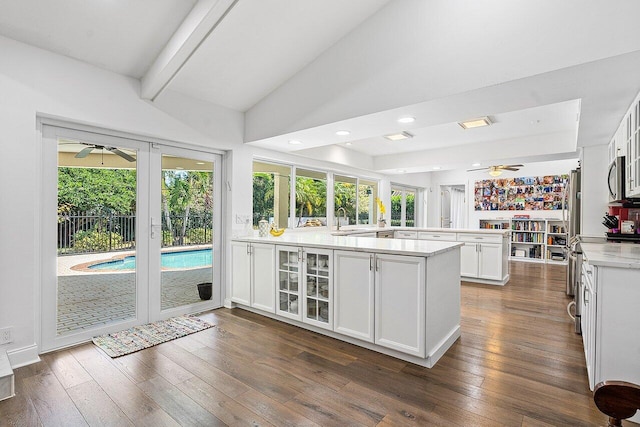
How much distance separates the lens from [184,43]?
8.20 ft

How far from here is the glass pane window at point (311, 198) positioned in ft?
17.5

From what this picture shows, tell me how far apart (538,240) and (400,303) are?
7276mm

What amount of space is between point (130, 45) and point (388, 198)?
5.87 m

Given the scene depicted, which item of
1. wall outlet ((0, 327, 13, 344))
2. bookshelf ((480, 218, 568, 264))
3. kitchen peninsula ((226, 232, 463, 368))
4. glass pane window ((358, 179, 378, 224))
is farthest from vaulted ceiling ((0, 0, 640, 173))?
bookshelf ((480, 218, 568, 264))

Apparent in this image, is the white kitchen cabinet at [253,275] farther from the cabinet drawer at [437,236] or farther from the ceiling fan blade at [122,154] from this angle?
the cabinet drawer at [437,236]

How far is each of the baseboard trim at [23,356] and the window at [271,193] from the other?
2.50 m

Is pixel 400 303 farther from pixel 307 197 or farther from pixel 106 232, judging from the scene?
pixel 307 197

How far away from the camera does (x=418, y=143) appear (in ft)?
18.8

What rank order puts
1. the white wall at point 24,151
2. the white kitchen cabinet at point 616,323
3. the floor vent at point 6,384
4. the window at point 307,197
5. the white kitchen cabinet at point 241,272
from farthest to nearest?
the window at point 307,197 → the white kitchen cabinet at point 241,272 → the white wall at point 24,151 → the floor vent at point 6,384 → the white kitchen cabinet at point 616,323

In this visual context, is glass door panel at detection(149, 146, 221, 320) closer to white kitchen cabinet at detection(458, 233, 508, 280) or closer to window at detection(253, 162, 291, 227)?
window at detection(253, 162, 291, 227)

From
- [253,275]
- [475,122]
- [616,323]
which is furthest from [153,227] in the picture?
[475,122]

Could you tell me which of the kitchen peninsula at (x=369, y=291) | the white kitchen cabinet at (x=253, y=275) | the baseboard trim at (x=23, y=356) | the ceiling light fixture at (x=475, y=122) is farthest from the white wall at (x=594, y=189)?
the baseboard trim at (x=23, y=356)

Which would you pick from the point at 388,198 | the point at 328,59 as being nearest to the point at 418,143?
the point at 388,198

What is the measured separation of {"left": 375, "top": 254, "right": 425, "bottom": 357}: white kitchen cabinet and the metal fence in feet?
7.47
